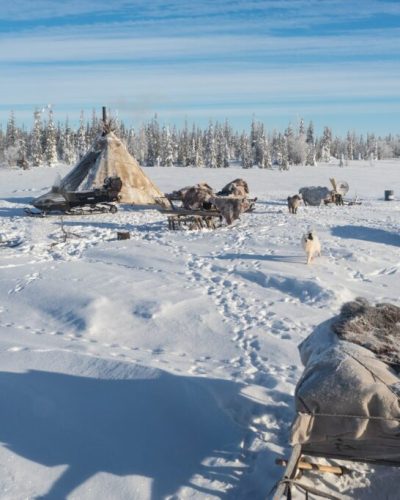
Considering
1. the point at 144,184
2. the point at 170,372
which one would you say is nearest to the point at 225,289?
the point at 170,372

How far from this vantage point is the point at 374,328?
5.35 m

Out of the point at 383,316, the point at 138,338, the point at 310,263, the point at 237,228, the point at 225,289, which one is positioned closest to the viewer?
the point at 383,316

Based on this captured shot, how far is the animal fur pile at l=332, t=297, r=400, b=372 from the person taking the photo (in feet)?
16.4

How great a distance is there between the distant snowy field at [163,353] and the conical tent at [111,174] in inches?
267

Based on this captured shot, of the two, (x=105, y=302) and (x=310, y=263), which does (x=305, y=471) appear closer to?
(x=105, y=302)

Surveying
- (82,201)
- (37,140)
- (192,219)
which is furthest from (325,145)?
(192,219)

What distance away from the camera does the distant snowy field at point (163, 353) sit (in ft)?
15.7

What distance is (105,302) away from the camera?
32.8 feet

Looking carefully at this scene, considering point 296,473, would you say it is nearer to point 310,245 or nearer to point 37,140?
point 310,245

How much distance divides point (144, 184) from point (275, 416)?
67.3 feet

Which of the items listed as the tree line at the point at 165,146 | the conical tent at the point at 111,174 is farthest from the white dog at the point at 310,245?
the tree line at the point at 165,146

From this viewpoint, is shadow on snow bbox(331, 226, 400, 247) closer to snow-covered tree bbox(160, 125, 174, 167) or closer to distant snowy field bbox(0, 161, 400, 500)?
distant snowy field bbox(0, 161, 400, 500)

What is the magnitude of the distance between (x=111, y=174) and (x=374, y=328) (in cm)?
2031

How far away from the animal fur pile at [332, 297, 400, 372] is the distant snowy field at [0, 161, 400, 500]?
100 cm
